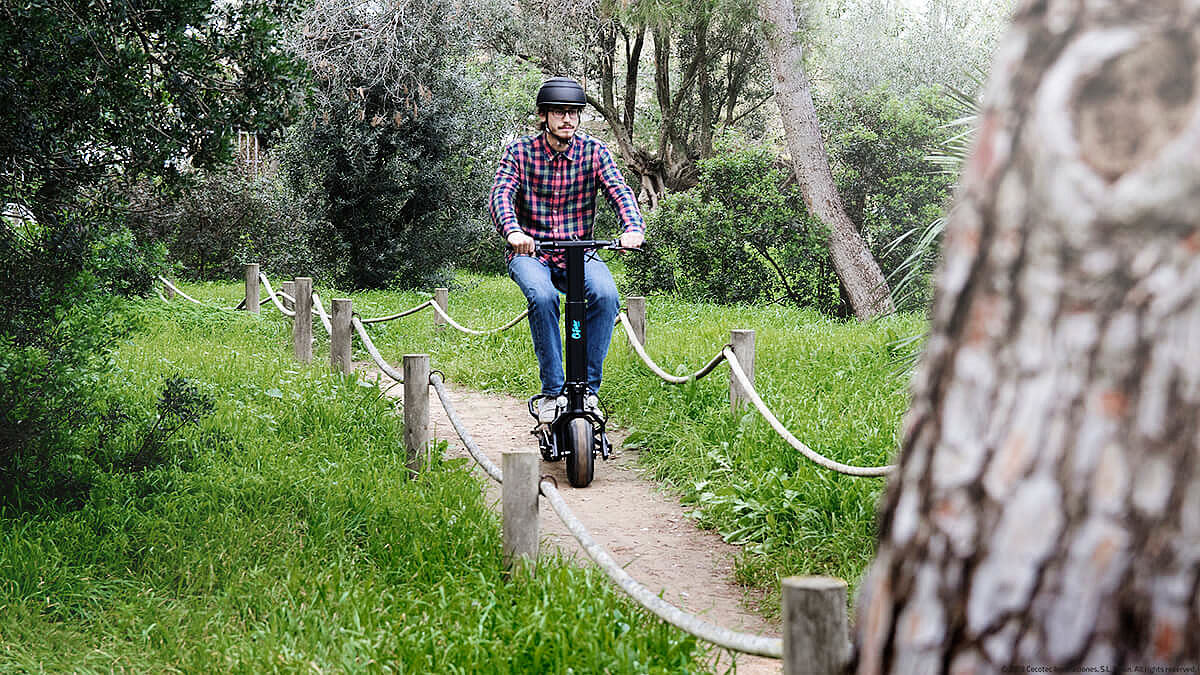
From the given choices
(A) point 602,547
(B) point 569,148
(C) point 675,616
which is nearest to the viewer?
(C) point 675,616

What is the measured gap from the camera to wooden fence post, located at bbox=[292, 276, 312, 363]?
366 inches

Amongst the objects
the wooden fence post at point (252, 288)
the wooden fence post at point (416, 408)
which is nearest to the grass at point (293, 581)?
the wooden fence post at point (416, 408)

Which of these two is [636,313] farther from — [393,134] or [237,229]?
[237,229]

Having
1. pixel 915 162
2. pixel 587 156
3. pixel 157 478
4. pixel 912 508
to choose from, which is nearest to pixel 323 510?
pixel 157 478

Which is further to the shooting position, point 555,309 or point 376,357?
point 376,357

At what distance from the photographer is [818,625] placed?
6.11 ft

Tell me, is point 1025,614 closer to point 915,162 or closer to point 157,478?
point 157,478

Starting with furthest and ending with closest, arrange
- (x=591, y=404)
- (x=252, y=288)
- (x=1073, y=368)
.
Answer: (x=252, y=288)
(x=591, y=404)
(x=1073, y=368)

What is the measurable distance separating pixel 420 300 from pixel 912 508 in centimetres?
1309

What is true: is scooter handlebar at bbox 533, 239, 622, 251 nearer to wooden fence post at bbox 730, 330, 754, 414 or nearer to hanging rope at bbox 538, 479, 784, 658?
wooden fence post at bbox 730, 330, 754, 414

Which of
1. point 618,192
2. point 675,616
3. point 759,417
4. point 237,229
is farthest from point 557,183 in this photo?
point 237,229

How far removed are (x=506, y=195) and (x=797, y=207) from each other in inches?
327

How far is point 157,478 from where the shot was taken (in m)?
4.91

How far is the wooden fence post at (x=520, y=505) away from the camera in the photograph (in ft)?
12.5
